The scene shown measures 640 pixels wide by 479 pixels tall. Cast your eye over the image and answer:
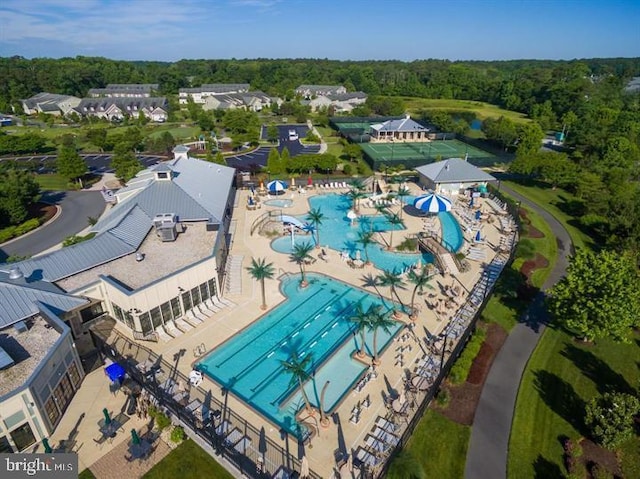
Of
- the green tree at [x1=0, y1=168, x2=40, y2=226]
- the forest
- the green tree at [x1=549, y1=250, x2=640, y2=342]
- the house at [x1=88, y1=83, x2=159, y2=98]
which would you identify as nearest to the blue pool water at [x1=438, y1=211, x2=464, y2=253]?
the forest

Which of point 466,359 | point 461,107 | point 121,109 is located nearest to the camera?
point 466,359

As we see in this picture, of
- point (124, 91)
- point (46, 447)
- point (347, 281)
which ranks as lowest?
point (347, 281)

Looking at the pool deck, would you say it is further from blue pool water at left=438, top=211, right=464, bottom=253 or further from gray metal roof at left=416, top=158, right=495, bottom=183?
gray metal roof at left=416, top=158, right=495, bottom=183

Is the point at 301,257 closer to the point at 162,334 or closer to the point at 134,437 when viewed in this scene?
the point at 162,334

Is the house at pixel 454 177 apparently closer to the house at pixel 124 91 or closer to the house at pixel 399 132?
the house at pixel 399 132

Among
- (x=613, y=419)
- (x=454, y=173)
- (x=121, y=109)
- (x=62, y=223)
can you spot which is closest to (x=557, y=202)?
(x=454, y=173)

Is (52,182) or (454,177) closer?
(454,177)
